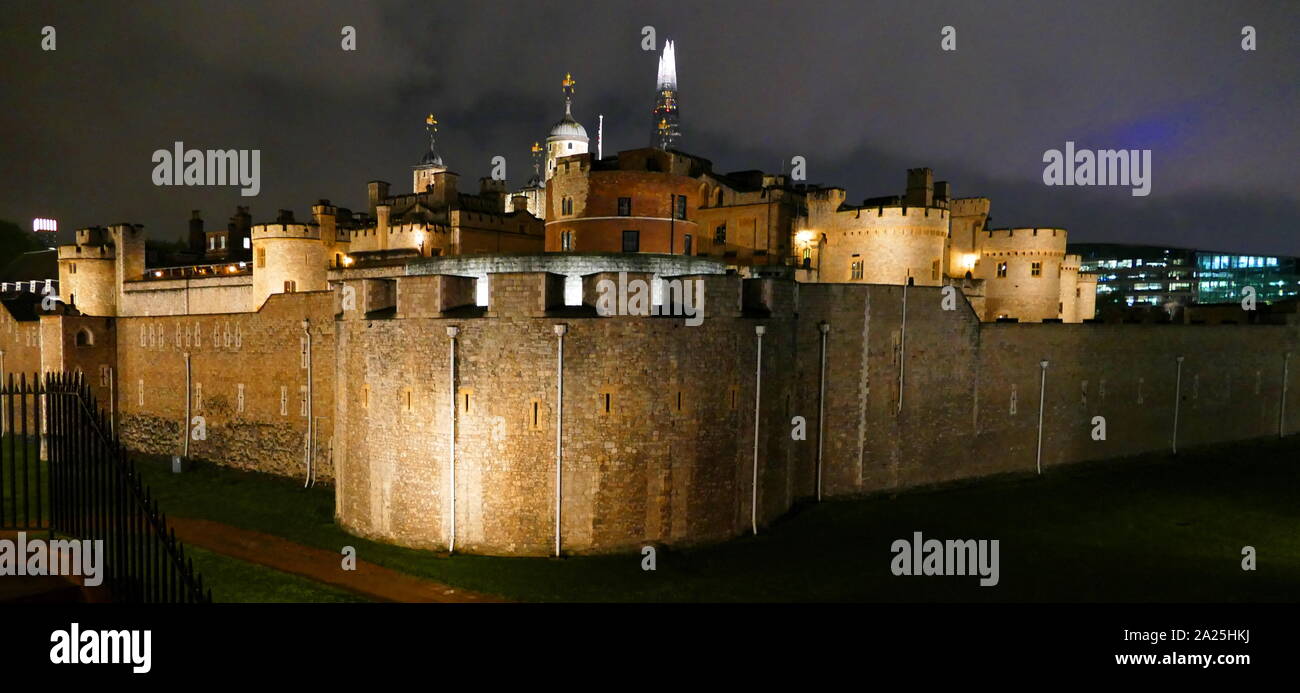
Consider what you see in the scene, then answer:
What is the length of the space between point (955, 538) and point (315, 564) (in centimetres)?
→ 1727

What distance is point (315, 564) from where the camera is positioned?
19969 millimetres

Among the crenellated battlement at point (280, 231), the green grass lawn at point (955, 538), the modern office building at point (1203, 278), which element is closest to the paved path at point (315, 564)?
the green grass lawn at point (955, 538)

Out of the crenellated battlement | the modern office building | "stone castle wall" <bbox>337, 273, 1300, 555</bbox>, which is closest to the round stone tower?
the crenellated battlement

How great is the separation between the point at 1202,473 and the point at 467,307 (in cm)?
3038

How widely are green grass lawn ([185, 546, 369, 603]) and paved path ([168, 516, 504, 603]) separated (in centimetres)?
33

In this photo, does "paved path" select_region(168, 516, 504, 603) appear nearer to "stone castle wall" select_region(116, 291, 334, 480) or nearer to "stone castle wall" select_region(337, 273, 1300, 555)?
"stone castle wall" select_region(337, 273, 1300, 555)

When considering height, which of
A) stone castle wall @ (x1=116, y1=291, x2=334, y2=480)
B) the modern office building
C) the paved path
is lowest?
the paved path

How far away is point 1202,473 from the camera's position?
105ft

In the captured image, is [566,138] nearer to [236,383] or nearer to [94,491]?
[236,383]

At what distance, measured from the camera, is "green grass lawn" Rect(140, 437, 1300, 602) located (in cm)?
1809

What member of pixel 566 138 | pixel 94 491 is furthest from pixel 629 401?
pixel 566 138
